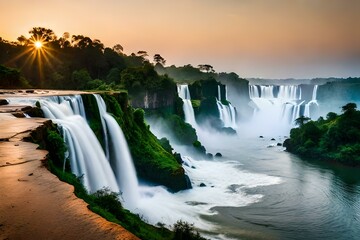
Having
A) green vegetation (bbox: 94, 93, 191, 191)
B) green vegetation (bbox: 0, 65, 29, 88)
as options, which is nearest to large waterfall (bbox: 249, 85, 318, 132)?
green vegetation (bbox: 94, 93, 191, 191)

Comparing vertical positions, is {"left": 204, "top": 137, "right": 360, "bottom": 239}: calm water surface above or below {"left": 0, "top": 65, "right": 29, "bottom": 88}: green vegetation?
below

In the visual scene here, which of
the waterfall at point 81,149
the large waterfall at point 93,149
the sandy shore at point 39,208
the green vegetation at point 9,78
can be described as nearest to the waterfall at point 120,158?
the large waterfall at point 93,149

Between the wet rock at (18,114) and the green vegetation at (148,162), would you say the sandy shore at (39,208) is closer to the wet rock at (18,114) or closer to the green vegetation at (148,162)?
the wet rock at (18,114)

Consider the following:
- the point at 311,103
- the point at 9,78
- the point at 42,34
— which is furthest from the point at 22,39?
the point at 311,103

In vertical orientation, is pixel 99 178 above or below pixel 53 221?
below

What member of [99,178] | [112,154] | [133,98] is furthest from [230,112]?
[99,178]

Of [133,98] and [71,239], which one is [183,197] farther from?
[133,98]

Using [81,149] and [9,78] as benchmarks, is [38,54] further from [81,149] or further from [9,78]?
[81,149]

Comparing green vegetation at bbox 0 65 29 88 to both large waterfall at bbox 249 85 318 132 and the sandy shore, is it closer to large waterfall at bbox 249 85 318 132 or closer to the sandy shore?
the sandy shore
